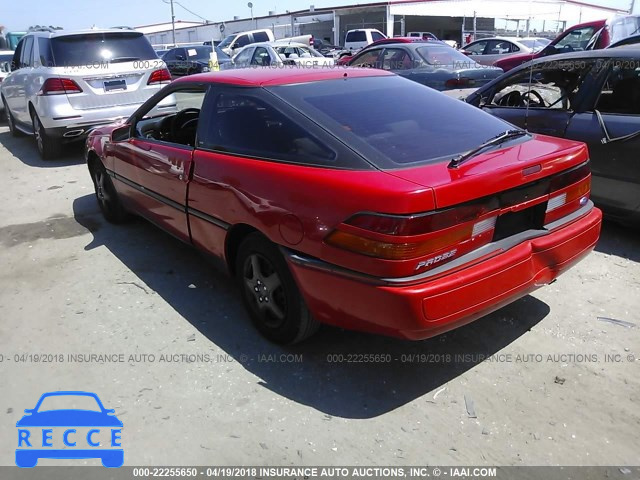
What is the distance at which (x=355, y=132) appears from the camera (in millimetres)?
2811

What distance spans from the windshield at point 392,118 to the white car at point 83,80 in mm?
5521

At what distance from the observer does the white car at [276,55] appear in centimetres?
1554

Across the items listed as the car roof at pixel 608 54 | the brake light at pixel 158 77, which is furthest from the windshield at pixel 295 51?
the car roof at pixel 608 54

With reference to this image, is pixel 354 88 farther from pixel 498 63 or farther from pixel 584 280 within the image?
pixel 498 63

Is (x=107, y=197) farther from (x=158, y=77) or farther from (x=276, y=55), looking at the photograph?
(x=276, y=55)

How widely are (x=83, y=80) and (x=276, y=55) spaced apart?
8900 millimetres

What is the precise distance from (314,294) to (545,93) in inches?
157

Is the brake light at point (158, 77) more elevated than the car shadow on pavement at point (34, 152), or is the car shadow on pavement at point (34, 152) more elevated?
the brake light at point (158, 77)

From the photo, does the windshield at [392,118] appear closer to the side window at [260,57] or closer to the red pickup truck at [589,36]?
the red pickup truck at [589,36]

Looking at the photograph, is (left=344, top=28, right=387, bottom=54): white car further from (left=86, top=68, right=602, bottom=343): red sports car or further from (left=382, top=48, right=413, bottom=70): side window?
(left=86, top=68, right=602, bottom=343): red sports car

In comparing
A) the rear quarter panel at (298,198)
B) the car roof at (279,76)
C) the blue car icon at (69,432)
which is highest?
the car roof at (279,76)

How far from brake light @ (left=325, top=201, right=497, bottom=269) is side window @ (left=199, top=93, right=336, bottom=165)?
0.45 meters

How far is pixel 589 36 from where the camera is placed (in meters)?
12.8

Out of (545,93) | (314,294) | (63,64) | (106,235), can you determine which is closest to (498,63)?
(545,93)
